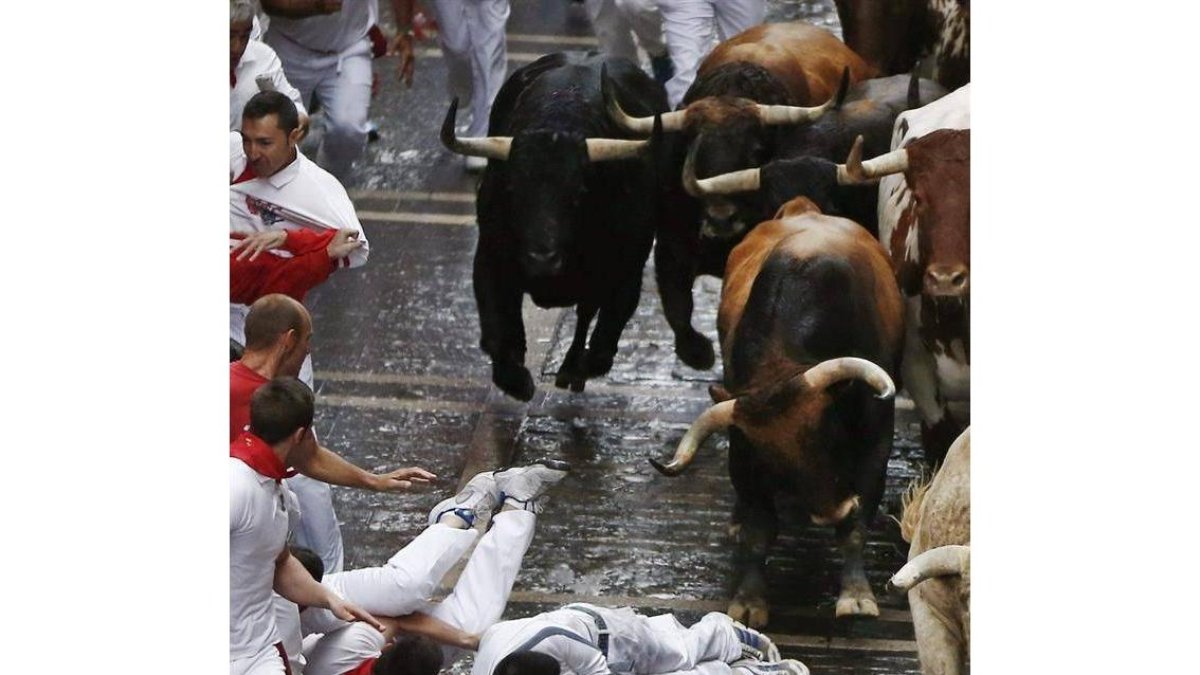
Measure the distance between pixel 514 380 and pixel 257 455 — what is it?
8.86 feet

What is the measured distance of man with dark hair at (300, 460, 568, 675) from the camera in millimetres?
7719

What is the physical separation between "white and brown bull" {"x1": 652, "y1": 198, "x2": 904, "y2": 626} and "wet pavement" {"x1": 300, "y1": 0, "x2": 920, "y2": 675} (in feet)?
0.52

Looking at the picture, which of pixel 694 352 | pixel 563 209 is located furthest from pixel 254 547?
pixel 694 352

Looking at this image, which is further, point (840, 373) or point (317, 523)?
point (317, 523)

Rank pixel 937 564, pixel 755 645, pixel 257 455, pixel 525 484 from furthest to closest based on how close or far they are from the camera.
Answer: pixel 755 645
pixel 525 484
pixel 937 564
pixel 257 455

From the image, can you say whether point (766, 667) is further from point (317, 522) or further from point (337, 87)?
point (337, 87)

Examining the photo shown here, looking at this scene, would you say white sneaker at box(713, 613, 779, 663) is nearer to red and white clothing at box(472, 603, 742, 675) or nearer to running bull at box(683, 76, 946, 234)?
red and white clothing at box(472, 603, 742, 675)

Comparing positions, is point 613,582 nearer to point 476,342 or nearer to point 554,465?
point 554,465

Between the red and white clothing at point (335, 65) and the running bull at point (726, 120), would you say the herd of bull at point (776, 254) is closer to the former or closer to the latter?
the running bull at point (726, 120)

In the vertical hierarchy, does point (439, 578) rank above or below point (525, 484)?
below

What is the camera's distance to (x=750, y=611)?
8.65 metres

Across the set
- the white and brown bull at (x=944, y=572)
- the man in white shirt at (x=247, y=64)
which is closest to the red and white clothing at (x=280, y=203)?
the man in white shirt at (x=247, y=64)

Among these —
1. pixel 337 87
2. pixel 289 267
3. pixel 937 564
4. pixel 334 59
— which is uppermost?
pixel 937 564

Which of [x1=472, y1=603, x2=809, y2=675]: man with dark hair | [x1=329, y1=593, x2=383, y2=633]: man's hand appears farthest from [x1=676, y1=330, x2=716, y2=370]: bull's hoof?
[x1=329, y1=593, x2=383, y2=633]: man's hand
